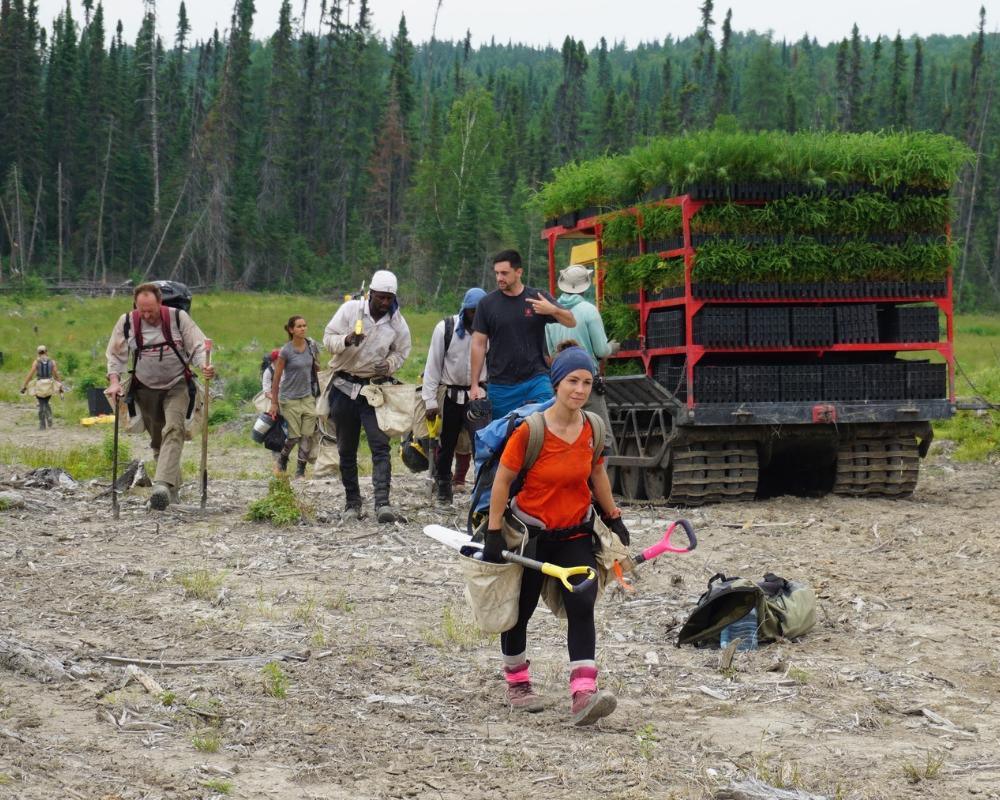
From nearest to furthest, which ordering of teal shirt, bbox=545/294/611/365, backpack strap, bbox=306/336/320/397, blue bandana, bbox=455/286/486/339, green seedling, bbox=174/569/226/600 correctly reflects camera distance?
green seedling, bbox=174/569/226/600 < teal shirt, bbox=545/294/611/365 < blue bandana, bbox=455/286/486/339 < backpack strap, bbox=306/336/320/397

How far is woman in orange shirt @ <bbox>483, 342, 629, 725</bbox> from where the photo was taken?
6.04 m

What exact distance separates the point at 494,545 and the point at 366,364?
19.2 feet

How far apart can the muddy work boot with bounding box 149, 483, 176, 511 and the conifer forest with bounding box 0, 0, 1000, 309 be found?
206ft

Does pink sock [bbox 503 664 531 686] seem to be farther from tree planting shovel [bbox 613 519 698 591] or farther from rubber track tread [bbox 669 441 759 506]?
rubber track tread [bbox 669 441 759 506]

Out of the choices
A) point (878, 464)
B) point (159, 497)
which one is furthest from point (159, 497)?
point (878, 464)

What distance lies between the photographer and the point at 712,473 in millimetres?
13508

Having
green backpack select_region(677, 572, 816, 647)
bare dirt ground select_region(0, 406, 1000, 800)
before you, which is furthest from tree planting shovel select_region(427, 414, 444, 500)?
green backpack select_region(677, 572, 816, 647)

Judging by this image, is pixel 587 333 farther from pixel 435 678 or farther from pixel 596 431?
pixel 596 431

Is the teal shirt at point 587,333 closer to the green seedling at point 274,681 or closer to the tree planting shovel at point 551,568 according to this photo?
the tree planting shovel at point 551,568

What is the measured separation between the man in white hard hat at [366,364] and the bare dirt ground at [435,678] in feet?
2.08

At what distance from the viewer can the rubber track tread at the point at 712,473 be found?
13.4 meters

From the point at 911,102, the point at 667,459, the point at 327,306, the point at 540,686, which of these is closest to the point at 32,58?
the point at 327,306

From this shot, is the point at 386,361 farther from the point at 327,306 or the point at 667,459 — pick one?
the point at 327,306

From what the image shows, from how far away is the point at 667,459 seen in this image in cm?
1349
